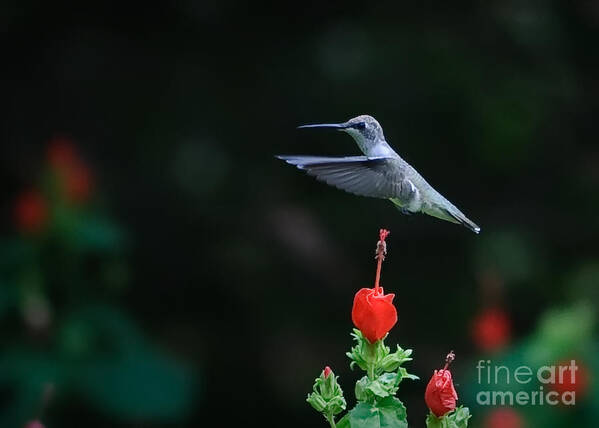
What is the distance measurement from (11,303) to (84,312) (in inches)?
9.9

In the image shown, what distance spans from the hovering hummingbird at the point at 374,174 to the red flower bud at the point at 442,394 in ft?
1.43

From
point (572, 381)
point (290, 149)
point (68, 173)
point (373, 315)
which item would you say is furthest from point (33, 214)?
point (373, 315)

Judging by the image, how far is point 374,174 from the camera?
1.92m

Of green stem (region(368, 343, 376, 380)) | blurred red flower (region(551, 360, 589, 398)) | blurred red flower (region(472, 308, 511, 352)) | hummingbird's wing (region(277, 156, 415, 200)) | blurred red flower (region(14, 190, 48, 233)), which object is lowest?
green stem (region(368, 343, 376, 380))

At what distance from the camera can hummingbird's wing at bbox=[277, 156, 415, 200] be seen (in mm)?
1768

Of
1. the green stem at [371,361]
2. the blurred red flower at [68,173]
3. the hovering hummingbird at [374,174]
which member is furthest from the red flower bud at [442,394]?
the blurred red flower at [68,173]

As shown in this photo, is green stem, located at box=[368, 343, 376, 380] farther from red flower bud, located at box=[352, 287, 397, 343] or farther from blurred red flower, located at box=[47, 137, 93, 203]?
blurred red flower, located at box=[47, 137, 93, 203]

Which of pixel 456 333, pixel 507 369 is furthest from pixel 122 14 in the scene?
pixel 507 369

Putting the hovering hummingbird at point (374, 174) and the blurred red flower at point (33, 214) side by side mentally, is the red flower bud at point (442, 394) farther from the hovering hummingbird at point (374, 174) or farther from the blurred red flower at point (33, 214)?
the blurred red flower at point (33, 214)

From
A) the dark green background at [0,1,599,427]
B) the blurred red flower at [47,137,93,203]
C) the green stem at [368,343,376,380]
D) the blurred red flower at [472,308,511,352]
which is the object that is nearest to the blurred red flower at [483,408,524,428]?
the blurred red flower at [472,308,511,352]

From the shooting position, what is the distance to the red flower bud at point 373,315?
4.78ft

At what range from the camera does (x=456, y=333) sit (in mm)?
4730

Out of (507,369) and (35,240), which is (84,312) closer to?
(35,240)

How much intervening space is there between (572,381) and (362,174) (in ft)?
3.44
